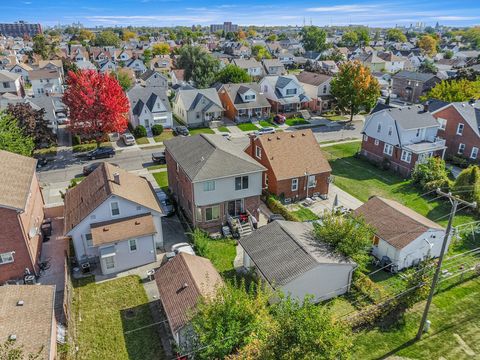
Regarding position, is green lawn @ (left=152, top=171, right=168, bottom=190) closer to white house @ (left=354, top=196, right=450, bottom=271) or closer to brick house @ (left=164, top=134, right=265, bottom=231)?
brick house @ (left=164, top=134, right=265, bottom=231)

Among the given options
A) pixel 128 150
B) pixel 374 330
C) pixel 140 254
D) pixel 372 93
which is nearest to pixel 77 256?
pixel 140 254

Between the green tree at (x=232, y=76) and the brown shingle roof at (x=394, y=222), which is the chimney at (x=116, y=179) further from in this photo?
the green tree at (x=232, y=76)

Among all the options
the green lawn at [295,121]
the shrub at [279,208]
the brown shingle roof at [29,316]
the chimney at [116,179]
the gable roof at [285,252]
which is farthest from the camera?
the green lawn at [295,121]

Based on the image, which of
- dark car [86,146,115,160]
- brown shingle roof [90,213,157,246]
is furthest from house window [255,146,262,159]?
dark car [86,146,115,160]

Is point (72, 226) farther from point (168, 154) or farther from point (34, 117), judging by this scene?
point (34, 117)

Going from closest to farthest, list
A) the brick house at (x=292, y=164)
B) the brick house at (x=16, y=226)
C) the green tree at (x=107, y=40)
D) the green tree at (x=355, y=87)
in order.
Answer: the brick house at (x=16, y=226) < the brick house at (x=292, y=164) < the green tree at (x=355, y=87) < the green tree at (x=107, y=40)

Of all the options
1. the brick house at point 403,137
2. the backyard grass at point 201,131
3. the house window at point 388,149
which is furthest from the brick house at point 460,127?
the backyard grass at point 201,131
